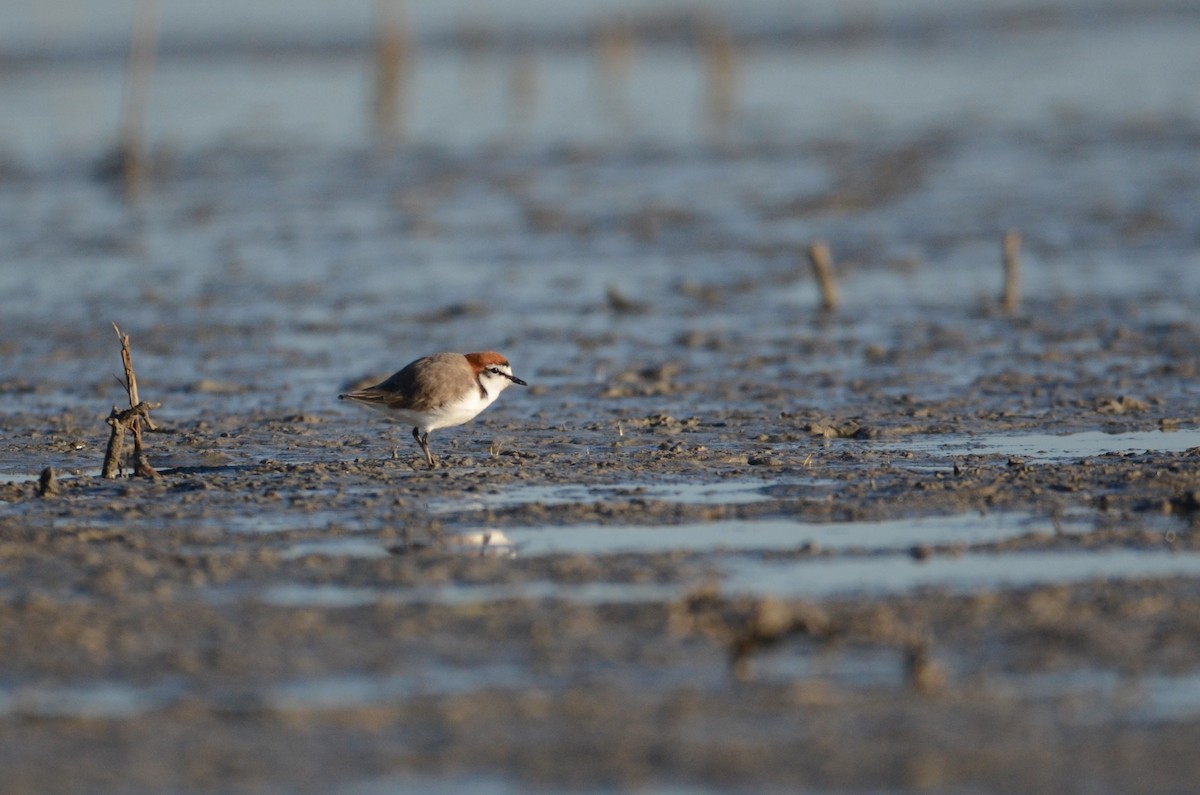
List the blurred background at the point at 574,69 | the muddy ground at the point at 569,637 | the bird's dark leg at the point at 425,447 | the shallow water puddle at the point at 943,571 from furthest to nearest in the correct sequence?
1. the blurred background at the point at 574,69
2. the bird's dark leg at the point at 425,447
3. the shallow water puddle at the point at 943,571
4. the muddy ground at the point at 569,637

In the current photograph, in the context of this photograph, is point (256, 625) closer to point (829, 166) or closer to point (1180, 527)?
point (1180, 527)

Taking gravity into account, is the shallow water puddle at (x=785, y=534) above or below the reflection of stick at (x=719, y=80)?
below

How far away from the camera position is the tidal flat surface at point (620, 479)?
22.6 feet

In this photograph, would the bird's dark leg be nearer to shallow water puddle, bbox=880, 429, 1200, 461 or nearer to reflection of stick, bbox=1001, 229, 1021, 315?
shallow water puddle, bbox=880, 429, 1200, 461

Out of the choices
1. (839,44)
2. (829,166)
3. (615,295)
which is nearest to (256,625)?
(615,295)

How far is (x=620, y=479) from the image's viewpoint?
441 inches

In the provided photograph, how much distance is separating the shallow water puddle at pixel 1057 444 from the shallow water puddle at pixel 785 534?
6.01 ft

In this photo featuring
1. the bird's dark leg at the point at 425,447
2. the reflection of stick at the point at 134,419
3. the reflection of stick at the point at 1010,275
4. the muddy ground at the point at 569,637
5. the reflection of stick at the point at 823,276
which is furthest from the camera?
the reflection of stick at the point at 823,276

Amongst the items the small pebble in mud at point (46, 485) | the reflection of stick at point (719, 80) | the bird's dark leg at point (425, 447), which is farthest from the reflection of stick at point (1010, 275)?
the reflection of stick at point (719, 80)

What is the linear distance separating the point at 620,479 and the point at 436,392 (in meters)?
1.30

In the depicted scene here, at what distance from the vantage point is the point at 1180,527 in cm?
952

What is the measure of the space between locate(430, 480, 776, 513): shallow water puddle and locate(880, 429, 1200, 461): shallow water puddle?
5.28 feet

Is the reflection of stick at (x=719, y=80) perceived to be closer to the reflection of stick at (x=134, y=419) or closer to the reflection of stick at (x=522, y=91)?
the reflection of stick at (x=522, y=91)

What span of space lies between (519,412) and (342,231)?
37.1 feet
